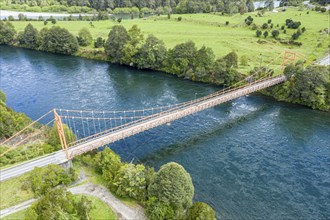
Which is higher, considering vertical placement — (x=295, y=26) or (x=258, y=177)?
(x=295, y=26)

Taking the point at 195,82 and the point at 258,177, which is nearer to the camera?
the point at 258,177

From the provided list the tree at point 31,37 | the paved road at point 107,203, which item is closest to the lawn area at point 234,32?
the tree at point 31,37

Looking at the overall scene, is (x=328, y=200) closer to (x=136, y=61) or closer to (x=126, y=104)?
(x=126, y=104)

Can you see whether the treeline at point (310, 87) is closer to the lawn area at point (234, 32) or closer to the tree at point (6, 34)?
the lawn area at point (234, 32)

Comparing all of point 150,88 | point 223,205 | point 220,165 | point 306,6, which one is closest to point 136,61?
point 150,88

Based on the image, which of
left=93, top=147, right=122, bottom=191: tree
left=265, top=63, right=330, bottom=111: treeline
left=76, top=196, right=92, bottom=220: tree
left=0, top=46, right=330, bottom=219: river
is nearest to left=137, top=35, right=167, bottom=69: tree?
left=0, top=46, right=330, bottom=219: river

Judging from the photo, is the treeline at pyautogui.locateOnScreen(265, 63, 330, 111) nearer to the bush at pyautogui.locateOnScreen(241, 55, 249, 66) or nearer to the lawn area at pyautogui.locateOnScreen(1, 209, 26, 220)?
the bush at pyautogui.locateOnScreen(241, 55, 249, 66)

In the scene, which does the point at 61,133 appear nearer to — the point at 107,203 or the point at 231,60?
the point at 107,203
